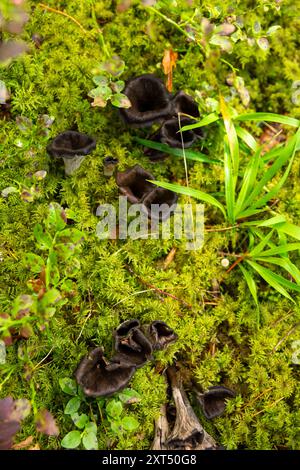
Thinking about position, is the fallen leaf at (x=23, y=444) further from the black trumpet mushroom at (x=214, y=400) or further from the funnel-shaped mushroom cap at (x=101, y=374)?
the black trumpet mushroom at (x=214, y=400)

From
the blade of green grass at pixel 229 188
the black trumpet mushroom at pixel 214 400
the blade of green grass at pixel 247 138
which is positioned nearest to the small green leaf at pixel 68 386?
the black trumpet mushroom at pixel 214 400

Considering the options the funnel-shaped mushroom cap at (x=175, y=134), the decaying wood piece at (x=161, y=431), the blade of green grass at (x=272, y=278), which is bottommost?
the decaying wood piece at (x=161, y=431)

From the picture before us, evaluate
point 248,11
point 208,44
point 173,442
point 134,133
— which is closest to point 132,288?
point 173,442

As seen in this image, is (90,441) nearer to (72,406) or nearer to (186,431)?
(72,406)

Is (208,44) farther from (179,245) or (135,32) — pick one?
(179,245)

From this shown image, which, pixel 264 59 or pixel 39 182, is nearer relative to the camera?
pixel 39 182
